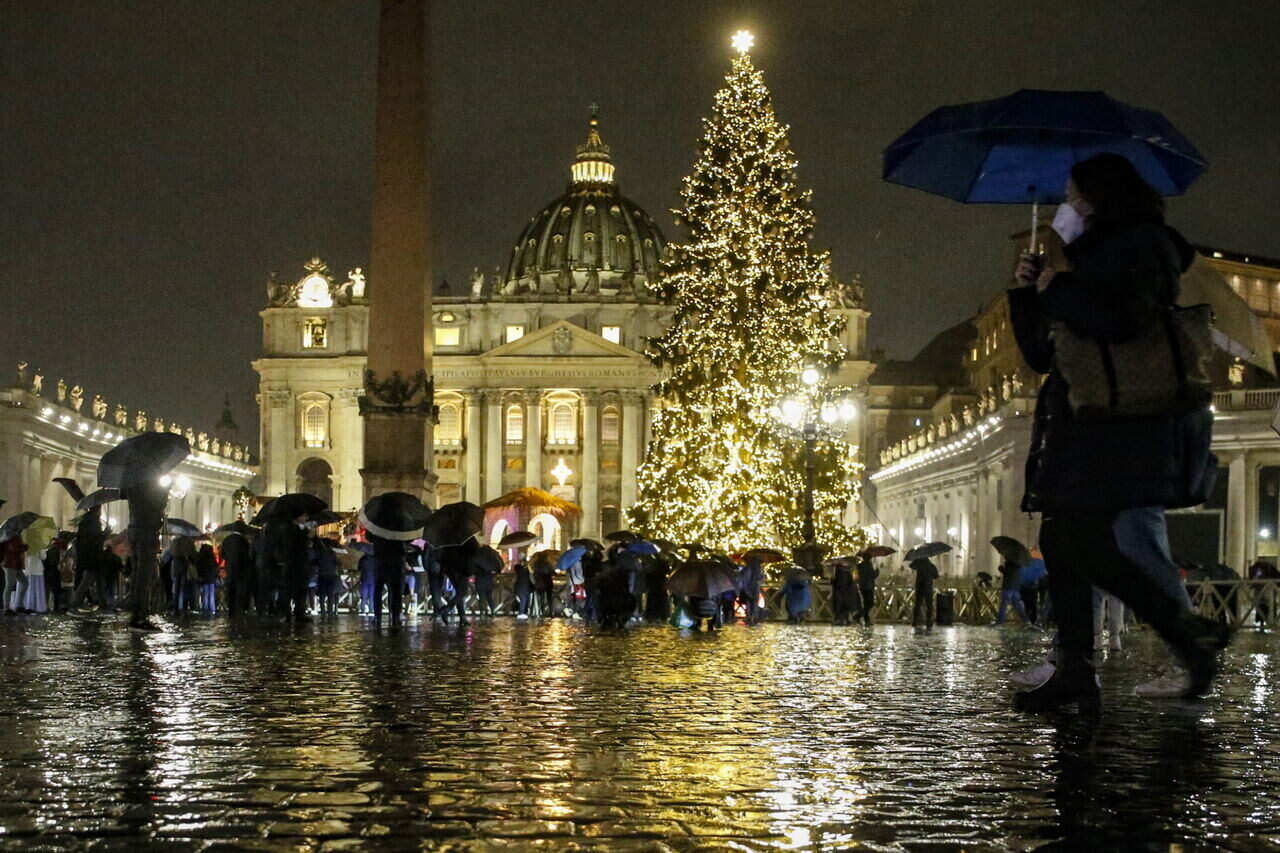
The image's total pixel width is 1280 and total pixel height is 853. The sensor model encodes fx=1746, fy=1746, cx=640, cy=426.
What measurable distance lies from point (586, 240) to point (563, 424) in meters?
23.7

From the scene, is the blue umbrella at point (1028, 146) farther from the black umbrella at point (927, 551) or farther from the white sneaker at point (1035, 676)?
the black umbrella at point (927, 551)

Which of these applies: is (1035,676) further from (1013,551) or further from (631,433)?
(631,433)

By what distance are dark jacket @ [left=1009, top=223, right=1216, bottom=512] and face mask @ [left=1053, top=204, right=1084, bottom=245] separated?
0.55 feet

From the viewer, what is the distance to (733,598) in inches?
942

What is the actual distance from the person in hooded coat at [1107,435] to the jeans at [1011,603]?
18.4m

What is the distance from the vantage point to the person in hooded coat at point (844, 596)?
24266 millimetres

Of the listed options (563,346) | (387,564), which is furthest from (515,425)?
(387,564)

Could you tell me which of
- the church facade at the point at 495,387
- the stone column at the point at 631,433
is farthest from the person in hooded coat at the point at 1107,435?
the stone column at the point at 631,433

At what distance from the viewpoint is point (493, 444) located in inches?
3706

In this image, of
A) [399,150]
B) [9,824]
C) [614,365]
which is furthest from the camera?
[614,365]

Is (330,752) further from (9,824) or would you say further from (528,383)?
(528,383)

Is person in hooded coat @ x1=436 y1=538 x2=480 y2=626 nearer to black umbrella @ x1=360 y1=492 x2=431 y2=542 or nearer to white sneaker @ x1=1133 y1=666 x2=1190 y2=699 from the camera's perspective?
black umbrella @ x1=360 y1=492 x2=431 y2=542

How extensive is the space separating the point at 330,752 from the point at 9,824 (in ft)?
4.55

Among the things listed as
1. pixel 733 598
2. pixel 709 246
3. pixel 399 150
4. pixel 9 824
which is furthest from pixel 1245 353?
pixel 709 246
